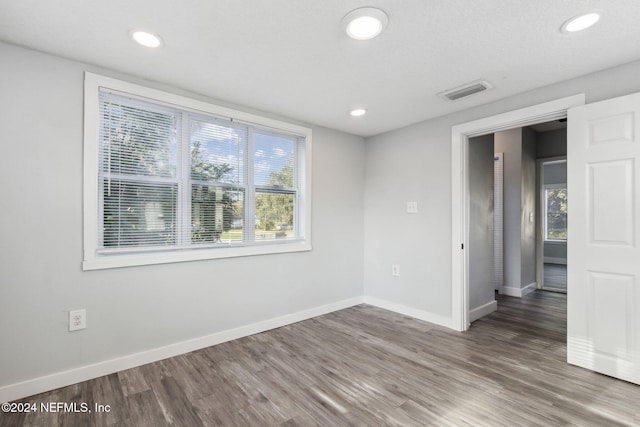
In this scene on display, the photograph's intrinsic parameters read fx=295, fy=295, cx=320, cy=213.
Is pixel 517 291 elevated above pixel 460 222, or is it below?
below

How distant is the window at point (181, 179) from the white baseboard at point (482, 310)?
7.02ft

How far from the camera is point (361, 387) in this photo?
7.08 feet

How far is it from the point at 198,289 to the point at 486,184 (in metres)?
3.68

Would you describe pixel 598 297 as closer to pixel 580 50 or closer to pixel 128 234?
pixel 580 50

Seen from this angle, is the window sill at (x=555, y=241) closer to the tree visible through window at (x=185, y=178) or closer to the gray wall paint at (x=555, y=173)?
the gray wall paint at (x=555, y=173)

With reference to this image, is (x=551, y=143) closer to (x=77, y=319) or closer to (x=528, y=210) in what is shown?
(x=528, y=210)

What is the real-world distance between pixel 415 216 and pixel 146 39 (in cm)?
314

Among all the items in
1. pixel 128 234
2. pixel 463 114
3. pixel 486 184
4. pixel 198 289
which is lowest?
pixel 198 289

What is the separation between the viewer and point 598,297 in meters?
2.33

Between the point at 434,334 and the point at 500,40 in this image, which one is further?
the point at 434,334

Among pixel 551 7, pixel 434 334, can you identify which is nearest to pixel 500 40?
pixel 551 7

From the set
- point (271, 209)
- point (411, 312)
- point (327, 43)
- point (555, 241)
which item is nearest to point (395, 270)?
point (411, 312)

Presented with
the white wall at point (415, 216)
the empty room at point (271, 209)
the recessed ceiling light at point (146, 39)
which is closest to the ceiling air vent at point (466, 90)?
the empty room at point (271, 209)

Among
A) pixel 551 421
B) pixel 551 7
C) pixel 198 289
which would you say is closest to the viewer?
pixel 551 7
